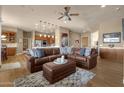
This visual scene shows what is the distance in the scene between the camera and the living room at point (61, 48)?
8.96 feet

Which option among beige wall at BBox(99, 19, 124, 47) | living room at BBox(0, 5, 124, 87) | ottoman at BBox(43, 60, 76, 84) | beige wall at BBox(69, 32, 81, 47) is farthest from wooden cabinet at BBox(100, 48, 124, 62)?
ottoman at BBox(43, 60, 76, 84)

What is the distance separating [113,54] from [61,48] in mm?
3418

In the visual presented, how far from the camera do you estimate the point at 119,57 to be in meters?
5.73

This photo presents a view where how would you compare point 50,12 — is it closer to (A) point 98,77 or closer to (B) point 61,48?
(B) point 61,48

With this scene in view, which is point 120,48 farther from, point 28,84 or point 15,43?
point 15,43

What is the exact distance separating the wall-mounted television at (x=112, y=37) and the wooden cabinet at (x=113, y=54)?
1.82 ft

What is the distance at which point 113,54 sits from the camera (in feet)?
19.9

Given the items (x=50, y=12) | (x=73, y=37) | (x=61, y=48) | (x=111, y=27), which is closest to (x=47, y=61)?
(x=61, y=48)

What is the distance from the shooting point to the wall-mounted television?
5.93 metres

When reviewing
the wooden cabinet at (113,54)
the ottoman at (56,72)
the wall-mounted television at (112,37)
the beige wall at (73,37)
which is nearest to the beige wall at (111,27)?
the wall-mounted television at (112,37)

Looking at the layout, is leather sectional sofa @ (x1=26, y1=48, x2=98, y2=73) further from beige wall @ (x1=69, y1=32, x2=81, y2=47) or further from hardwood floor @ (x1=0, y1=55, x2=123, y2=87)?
beige wall @ (x1=69, y1=32, x2=81, y2=47)

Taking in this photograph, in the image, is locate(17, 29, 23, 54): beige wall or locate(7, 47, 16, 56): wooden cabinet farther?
locate(17, 29, 23, 54): beige wall

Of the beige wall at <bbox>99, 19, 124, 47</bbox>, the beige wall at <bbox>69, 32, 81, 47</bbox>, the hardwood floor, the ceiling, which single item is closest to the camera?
the hardwood floor
